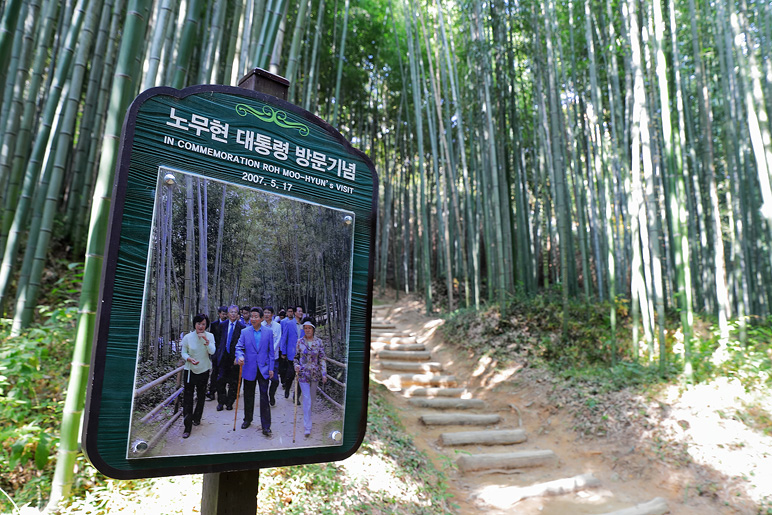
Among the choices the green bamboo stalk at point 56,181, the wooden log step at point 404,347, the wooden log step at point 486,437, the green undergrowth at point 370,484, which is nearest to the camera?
the green undergrowth at point 370,484

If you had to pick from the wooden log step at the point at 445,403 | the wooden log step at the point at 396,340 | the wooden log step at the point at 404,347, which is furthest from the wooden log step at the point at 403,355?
the wooden log step at the point at 445,403

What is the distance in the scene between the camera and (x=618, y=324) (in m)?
5.59

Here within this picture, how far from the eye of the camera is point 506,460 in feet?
10.9

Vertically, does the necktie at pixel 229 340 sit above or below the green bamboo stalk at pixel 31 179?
below

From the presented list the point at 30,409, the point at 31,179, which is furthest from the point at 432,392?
the point at 31,179

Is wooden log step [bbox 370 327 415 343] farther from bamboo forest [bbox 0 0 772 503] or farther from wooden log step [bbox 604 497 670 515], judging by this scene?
wooden log step [bbox 604 497 670 515]

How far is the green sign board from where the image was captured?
0.90 meters

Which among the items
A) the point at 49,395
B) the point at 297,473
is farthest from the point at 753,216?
the point at 49,395

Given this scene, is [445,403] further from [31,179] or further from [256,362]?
[31,179]

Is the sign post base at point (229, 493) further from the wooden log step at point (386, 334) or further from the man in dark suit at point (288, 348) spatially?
the wooden log step at point (386, 334)

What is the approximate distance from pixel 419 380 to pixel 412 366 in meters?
0.37

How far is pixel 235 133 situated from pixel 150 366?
0.56 meters

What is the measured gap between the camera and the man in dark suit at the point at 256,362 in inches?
40.1

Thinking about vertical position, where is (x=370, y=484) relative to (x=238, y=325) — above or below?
below
